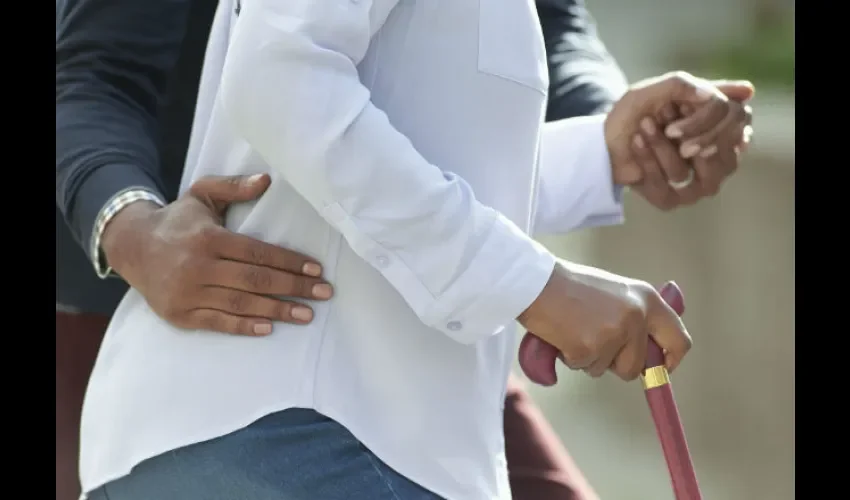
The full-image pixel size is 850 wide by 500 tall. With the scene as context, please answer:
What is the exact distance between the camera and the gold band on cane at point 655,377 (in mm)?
612

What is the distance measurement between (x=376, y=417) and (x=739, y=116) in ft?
1.42

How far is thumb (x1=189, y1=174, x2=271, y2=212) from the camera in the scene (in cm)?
62

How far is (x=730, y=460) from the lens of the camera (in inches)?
72.1

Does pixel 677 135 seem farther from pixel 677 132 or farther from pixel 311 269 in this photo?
pixel 311 269

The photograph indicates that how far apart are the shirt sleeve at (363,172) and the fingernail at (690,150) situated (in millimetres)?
307

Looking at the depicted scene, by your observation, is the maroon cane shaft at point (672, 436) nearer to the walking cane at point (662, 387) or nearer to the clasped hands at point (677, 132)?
the walking cane at point (662, 387)

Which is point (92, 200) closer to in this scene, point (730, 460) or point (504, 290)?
point (504, 290)

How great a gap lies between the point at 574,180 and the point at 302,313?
12.8 inches

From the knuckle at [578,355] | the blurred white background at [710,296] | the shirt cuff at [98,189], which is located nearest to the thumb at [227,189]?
the shirt cuff at [98,189]

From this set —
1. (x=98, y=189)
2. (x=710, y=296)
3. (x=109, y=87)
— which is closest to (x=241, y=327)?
(x=98, y=189)

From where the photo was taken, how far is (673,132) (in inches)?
32.2

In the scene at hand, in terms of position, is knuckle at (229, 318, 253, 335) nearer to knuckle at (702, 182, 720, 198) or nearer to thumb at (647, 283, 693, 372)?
thumb at (647, 283, 693, 372)
